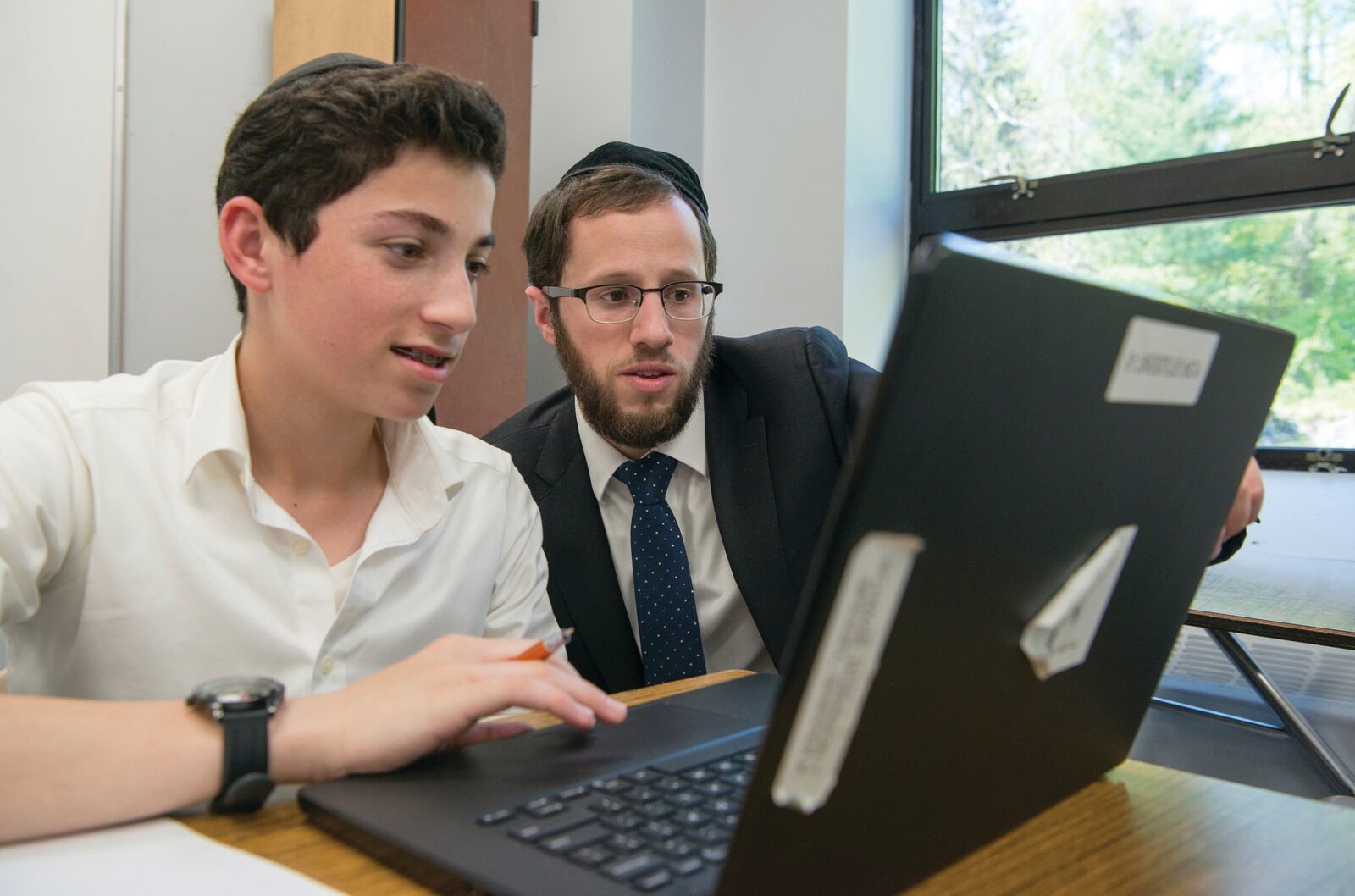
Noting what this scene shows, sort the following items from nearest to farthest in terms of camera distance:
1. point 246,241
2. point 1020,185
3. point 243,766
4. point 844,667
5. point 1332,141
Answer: point 844,667, point 243,766, point 246,241, point 1332,141, point 1020,185

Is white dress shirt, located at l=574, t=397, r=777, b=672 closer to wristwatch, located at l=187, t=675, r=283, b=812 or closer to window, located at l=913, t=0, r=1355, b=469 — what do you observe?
wristwatch, located at l=187, t=675, r=283, b=812

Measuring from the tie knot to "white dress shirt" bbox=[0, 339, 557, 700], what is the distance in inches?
18.3

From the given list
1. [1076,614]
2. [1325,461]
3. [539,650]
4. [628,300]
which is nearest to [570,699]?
[539,650]

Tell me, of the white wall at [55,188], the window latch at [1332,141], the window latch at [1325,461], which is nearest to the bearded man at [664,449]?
the white wall at [55,188]

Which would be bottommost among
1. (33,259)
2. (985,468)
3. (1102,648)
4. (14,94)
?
(1102,648)

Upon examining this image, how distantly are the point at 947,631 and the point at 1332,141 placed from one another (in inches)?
100

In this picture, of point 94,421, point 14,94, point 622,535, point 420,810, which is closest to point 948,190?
point 622,535

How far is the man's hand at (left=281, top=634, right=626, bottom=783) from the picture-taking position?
605 mm

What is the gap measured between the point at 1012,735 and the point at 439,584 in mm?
696

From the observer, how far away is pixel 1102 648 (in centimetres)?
52

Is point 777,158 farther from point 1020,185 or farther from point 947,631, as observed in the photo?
point 947,631

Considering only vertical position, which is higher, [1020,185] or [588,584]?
[1020,185]

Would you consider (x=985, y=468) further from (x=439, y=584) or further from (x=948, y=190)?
(x=948, y=190)

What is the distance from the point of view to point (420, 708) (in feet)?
2.05
